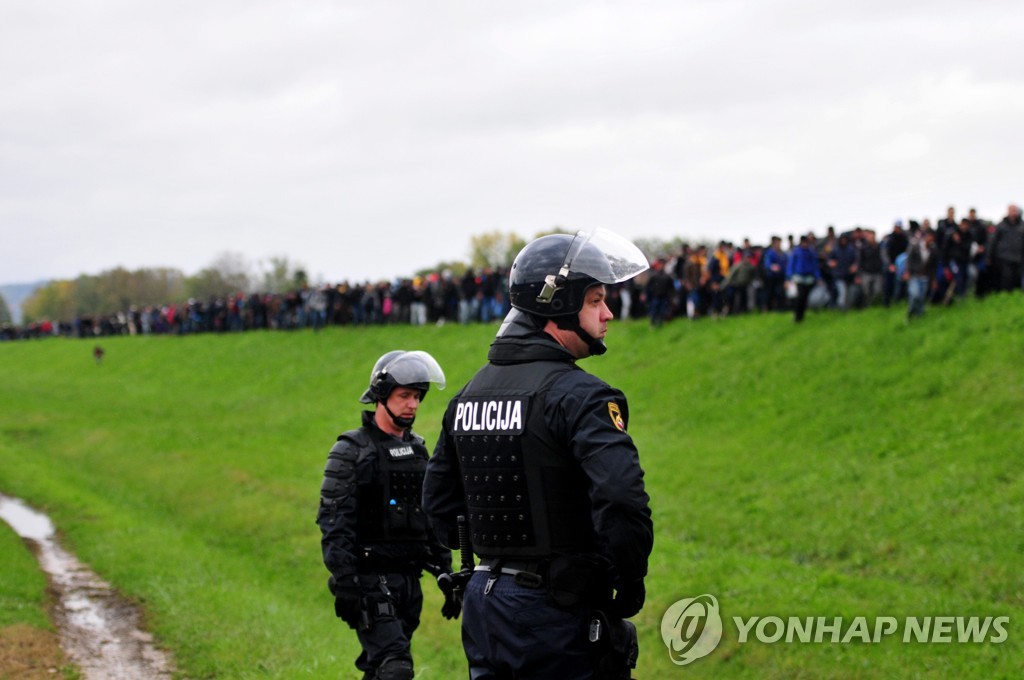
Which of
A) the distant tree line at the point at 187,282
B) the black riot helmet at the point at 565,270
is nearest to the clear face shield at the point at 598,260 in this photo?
the black riot helmet at the point at 565,270

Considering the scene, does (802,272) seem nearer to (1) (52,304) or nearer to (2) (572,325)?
(2) (572,325)

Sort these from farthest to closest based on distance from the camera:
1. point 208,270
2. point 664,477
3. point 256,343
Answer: point 208,270, point 256,343, point 664,477

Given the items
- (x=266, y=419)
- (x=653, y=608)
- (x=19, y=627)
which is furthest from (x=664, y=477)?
(x=266, y=419)

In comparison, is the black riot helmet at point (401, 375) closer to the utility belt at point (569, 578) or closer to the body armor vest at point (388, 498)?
the body armor vest at point (388, 498)

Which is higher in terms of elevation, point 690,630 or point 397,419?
point 397,419

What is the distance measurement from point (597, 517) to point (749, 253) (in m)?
23.6

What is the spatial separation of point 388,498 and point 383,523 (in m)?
0.16

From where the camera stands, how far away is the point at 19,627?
10.6 metres

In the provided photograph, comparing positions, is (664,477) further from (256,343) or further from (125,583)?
(256,343)

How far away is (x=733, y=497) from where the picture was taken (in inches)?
687

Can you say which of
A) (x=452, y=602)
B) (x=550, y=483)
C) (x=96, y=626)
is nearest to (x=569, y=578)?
(x=550, y=483)

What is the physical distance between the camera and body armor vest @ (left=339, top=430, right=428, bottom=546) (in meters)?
6.96

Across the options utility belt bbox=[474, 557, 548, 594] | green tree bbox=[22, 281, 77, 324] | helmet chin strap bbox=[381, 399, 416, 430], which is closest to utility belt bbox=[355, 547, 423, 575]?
helmet chin strap bbox=[381, 399, 416, 430]

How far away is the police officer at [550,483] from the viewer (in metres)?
3.97
